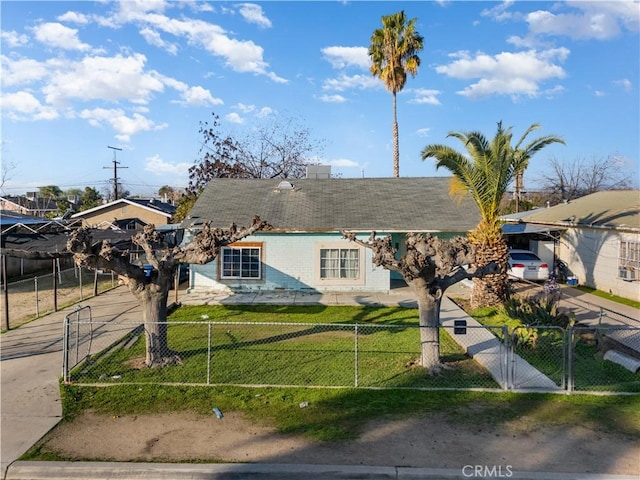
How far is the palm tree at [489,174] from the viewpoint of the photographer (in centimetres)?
1572

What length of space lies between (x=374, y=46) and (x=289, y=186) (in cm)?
1406

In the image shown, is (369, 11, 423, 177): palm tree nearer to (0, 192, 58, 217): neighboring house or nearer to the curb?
the curb

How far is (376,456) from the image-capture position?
637cm

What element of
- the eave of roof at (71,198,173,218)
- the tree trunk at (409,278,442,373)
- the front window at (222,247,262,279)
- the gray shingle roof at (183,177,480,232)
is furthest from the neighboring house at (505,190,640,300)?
the eave of roof at (71,198,173,218)

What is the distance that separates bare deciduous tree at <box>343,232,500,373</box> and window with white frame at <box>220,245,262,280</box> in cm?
970

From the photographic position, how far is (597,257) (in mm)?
19469

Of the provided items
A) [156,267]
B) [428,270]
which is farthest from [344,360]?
[156,267]

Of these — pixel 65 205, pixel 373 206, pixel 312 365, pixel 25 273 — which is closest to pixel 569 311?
pixel 373 206

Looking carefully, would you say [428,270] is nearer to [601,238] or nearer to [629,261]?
[629,261]

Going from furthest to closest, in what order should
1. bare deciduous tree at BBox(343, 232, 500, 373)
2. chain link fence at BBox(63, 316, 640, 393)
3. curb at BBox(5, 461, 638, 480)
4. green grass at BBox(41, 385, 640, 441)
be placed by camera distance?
1. bare deciduous tree at BBox(343, 232, 500, 373)
2. chain link fence at BBox(63, 316, 640, 393)
3. green grass at BBox(41, 385, 640, 441)
4. curb at BBox(5, 461, 638, 480)

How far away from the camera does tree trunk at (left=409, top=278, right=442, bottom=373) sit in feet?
31.4

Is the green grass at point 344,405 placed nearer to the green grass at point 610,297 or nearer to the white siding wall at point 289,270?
the green grass at point 610,297

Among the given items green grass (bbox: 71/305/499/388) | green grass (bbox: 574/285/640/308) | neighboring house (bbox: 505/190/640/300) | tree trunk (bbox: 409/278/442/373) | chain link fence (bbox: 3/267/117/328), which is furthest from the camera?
neighboring house (bbox: 505/190/640/300)

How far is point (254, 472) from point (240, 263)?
13.3m
